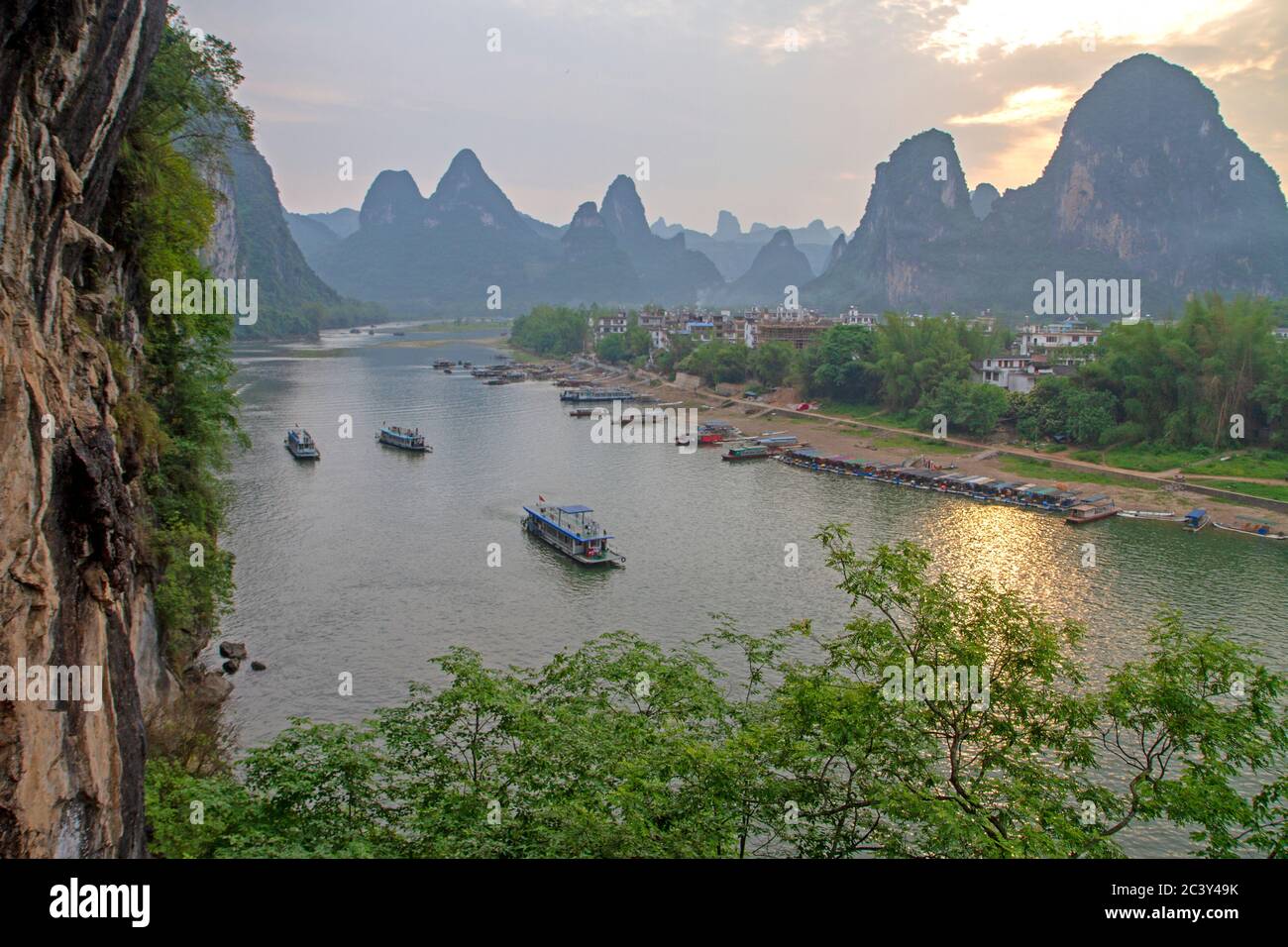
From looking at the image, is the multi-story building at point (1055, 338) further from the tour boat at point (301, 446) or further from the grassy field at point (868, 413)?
the tour boat at point (301, 446)

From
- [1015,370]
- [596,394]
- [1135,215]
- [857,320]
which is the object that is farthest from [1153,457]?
[1135,215]

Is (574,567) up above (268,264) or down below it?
below

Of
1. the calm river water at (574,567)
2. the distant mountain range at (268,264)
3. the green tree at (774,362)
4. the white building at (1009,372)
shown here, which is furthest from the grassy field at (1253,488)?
the distant mountain range at (268,264)

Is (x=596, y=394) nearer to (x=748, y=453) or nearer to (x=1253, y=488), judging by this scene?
(x=748, y=453)

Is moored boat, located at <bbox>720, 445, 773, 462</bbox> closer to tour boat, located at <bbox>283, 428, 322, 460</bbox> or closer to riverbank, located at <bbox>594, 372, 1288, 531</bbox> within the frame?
riverbank, located at <bbox>594, 372, 1288, 531</bbox>

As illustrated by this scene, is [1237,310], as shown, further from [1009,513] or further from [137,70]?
[137,70]

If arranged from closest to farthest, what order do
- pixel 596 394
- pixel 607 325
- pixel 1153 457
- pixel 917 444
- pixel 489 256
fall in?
pixel 1153 457 → pixel 917 444 → pixel 596 394 → pixel 607 325 → pixel 489 256
